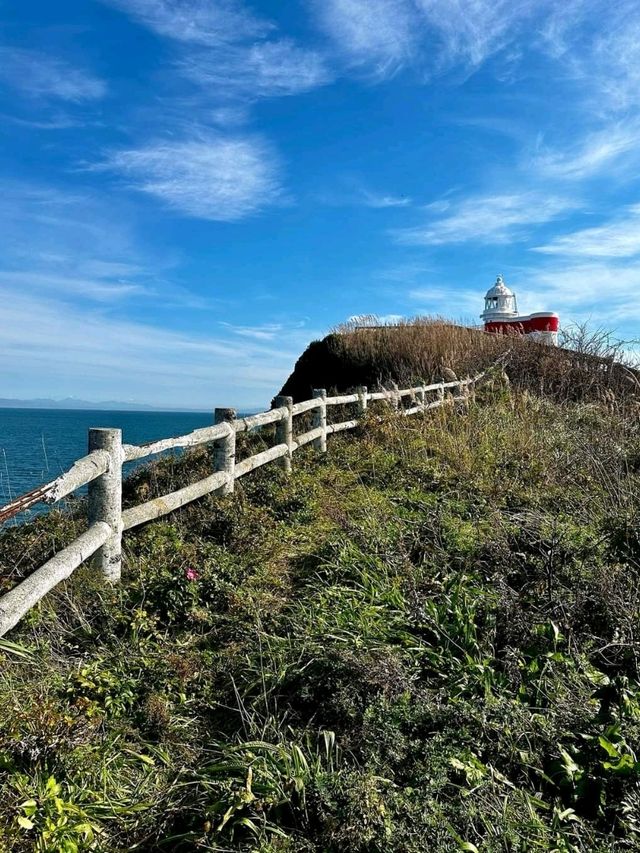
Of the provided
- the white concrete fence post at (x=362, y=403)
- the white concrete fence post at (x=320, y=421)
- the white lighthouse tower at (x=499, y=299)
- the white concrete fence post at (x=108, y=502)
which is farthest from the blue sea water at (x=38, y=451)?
the white lighthouse tower at (x=499, y=299)

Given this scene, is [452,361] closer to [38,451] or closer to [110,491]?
[110,491]

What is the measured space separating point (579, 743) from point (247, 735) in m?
1.61

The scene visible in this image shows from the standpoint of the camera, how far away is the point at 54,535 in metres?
5.36

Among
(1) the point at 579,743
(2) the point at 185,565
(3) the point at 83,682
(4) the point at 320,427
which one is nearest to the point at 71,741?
(3) the point at 83,682

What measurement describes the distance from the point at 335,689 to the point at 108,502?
233cm

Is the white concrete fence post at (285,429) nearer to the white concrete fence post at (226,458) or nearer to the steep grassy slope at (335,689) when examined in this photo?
the white concrete fence post at (226,458)

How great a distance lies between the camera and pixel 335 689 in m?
3.30

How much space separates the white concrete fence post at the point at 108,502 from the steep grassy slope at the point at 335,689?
204mm

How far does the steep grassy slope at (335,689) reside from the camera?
2545 mm

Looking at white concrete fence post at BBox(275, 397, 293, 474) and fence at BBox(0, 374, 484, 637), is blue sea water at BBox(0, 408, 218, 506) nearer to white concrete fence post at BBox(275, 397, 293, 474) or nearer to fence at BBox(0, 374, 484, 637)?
fence at BBox(0, 374, 484, 637)

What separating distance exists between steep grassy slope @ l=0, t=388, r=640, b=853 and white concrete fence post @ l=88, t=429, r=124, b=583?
0.20m

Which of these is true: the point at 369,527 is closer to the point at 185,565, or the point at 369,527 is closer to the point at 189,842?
the point at 185,565

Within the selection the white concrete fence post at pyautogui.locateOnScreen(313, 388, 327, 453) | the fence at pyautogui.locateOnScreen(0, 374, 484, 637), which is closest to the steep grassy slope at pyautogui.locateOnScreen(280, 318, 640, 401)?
the white concrete fence post at pyautogui.locateOnScreen(313, 388, 327, 453)

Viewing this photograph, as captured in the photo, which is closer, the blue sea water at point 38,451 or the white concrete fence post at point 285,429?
the blue sea water at point 38,451
